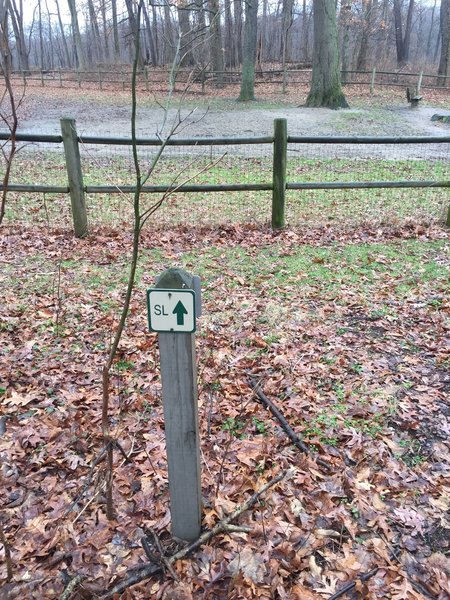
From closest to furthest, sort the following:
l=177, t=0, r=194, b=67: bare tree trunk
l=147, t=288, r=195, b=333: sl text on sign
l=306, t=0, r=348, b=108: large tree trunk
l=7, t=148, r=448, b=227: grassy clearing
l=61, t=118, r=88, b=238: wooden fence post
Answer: l=147, t=288, r=195, b=333: sl text on sign < l=177, t=0, r=194, b=67: bare tree trunk < l=61, t=118, r=88, b=238: wooden fence post < l=7, t=148, r=448, b=227: grassy clearing < l=306, t=0, r=348, b=108: large tree trunk

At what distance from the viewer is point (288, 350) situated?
4.07 m

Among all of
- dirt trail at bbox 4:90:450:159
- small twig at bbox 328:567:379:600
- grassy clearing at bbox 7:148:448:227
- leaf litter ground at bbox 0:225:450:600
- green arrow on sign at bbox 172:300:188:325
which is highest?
green arrow on sign at bbox 172:300:188:325

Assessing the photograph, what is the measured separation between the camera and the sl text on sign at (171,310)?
183 cm

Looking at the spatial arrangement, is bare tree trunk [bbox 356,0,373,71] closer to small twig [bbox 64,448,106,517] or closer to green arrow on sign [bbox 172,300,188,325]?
small twig [bbox 64,448,106,517]

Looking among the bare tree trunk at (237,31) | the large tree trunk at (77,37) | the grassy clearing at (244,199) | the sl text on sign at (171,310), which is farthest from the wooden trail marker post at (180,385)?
the bare tree trunk at (237,31)

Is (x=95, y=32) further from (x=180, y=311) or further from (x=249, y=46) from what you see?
(x=180, y=311)

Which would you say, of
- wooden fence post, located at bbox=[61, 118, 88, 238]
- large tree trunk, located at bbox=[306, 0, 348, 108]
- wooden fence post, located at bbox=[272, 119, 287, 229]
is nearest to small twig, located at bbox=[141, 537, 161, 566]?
wooden fence post, located at bbox=[61, 118, 88, 238]

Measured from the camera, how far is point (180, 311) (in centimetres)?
185

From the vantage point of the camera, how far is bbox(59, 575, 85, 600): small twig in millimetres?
2091

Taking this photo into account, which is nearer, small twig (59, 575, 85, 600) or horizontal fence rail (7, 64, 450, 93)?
small twig (59, 575, 85, 600)

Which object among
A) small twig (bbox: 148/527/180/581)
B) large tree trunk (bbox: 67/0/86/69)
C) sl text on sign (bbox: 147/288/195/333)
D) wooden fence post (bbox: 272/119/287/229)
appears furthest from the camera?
large tree trunk (bbox: 67/0/86/69)

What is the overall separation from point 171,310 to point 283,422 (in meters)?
1.68

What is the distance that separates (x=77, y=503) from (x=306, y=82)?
104 ft

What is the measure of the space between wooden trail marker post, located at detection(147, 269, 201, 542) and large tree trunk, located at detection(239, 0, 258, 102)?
24.1 m
